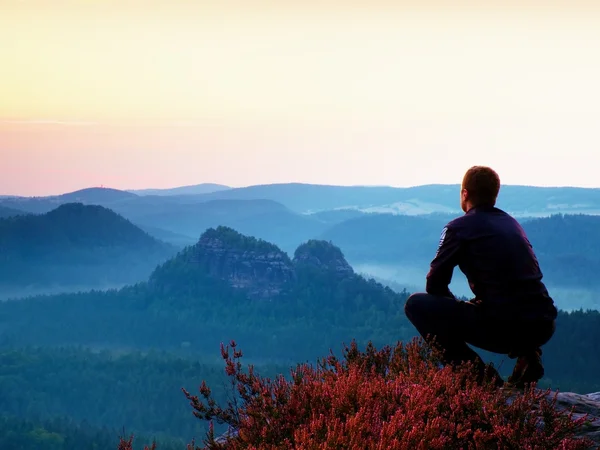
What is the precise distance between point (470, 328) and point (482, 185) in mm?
1717

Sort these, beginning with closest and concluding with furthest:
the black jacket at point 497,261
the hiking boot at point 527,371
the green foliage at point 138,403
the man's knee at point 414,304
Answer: the black jacket at point 497,261 → the hiking boot at point 527,371 → the man's knee at point 414,304 → the green foliage at point 138,403

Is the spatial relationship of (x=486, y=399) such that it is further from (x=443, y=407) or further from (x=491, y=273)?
(x=491, y=273)

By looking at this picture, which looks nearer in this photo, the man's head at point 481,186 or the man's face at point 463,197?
the man's head at point 481,186

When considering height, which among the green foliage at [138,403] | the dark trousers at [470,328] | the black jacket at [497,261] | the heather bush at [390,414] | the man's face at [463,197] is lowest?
the green foliage at [138,403]

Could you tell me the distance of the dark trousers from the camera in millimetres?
9836

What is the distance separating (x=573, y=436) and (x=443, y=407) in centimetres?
144

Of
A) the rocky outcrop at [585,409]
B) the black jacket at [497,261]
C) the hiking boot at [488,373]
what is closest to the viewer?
A: the rocky outcrop at [585,409]

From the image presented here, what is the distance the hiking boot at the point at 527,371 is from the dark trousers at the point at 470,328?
0.06m

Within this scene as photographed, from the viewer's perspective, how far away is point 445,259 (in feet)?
32.4

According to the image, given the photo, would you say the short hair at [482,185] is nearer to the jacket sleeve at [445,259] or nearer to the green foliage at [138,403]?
the jacket sleeve at [445,259]

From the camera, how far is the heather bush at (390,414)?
7.36 m

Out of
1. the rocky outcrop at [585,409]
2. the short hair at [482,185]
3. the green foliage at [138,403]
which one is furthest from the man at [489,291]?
the green foliage at [138,403]

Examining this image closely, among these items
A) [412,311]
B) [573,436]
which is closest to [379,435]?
[573,436]

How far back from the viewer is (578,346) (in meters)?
165
